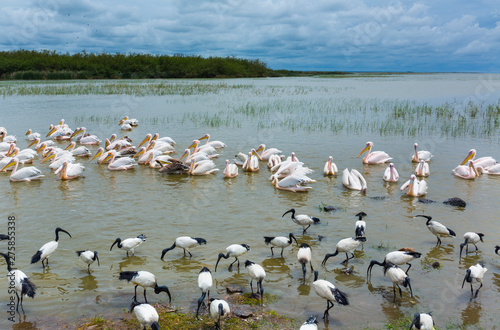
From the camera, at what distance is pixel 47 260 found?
228 inches

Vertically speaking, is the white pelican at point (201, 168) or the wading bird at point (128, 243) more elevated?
the white pelican at point (201, 168)

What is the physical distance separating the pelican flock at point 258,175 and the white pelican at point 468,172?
0.9 inches

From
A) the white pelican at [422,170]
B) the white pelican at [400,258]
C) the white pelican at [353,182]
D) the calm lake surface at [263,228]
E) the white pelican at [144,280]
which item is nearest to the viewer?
the white pelican at [144,280]

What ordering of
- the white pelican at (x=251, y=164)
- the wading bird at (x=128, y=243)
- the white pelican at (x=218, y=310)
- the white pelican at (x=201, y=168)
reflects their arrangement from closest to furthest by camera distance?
the white pelican at (x=218, y=310) < the wading bird at (x=128, y=243) < the white pelican at (x=201, y=168) < the white pelican at (x=251, y=164)

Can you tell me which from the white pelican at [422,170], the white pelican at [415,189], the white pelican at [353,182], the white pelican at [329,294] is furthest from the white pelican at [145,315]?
the white pelican at [422,170]

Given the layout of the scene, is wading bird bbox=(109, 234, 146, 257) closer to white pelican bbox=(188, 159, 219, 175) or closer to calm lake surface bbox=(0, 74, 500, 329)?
calm lake surface bbox=(0, 74, 500, 329)

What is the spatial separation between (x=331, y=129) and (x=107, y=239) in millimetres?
12839

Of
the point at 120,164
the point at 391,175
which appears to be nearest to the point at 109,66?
the point at 120,164

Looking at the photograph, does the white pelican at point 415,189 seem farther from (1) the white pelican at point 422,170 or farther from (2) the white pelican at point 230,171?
(2) the white pelican at point 230,171

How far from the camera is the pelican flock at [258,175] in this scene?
4.74 m

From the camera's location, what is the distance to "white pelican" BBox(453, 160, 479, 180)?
34.2 ft

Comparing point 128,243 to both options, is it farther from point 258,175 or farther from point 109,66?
point 109,66

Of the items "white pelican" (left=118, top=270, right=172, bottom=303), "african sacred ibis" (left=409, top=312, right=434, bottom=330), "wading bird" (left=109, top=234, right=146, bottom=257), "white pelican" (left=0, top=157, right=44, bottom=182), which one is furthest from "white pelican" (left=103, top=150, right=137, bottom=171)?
"african sacred ibis" (left=409, top=312, right=434, bottom=330)

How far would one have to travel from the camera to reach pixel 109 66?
64.5m
